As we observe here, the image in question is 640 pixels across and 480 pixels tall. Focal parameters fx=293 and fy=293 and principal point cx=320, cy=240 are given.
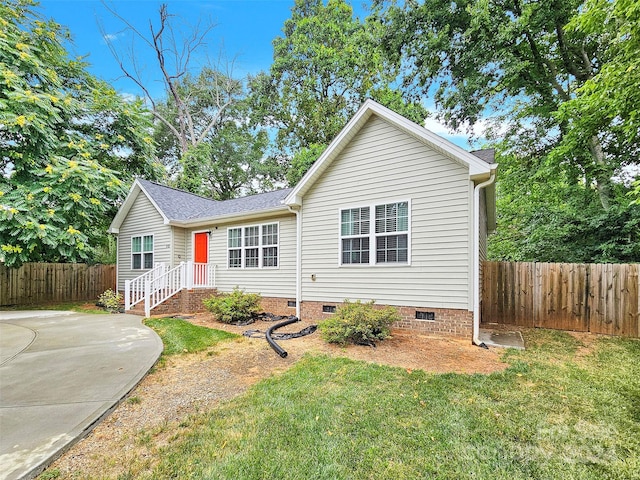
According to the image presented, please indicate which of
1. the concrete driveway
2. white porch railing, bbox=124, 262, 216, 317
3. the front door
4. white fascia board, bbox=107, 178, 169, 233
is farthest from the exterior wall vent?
white fascia board, bbox=107, 178, 169, 233

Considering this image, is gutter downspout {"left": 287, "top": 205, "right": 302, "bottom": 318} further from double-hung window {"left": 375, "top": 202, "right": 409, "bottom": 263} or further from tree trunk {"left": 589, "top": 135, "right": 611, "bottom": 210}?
tree trunk {"left": 589, "top": 135, "right": 611, "bottom": 210}

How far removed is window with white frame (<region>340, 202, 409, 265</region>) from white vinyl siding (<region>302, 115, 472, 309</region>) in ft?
0.41

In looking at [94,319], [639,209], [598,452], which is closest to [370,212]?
[598,452]

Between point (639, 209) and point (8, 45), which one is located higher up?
point (8, 45)

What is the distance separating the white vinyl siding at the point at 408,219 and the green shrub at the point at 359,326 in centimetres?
109

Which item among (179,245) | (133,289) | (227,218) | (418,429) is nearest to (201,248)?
(179,245)

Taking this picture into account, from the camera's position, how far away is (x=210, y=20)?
21.4 meters

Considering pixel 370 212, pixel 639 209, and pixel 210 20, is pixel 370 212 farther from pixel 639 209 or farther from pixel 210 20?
pixel 210 20

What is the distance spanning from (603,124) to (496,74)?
14.3 ft

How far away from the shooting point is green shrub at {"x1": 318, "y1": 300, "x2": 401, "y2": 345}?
598 cm

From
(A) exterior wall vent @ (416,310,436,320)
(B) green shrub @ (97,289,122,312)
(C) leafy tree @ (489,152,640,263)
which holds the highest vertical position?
(C) leafy tree @ (489,152,640,263)

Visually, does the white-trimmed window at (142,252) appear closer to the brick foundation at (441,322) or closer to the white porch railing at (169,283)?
the white porch railing at (169,283)

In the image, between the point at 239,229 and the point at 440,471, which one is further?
the point at 239,229

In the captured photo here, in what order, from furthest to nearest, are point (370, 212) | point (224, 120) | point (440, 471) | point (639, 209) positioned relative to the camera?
point (224, 120) → point (639, 209) → point (370, 212) → point (440, 471)
